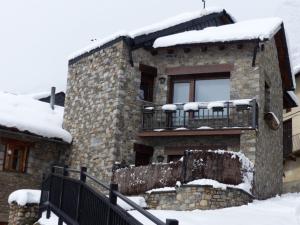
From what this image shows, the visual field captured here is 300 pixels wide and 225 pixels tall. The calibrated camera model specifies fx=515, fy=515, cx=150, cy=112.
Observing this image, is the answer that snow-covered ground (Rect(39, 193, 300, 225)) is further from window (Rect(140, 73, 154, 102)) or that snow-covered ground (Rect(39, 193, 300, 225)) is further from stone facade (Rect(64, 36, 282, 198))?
window (Rect(140, 73, 154, 102))

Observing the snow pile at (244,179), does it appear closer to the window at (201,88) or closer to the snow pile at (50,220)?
the window at (201,88)

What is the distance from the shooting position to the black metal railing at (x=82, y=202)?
6716 mm

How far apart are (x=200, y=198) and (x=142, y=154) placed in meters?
5.46

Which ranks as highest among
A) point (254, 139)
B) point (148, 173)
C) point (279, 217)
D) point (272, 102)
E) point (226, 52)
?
point (226, 52)

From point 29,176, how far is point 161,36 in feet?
23.4

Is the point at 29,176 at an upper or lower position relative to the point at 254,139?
lower

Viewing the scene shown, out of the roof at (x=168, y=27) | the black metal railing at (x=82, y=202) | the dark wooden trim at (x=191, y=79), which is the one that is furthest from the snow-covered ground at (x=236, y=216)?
the roof at (x=168, y=27)

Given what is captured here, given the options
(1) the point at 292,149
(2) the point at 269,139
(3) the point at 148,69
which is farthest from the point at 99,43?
(1) the point at 292,149

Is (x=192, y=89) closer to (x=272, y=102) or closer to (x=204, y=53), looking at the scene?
(x=204, y=53)

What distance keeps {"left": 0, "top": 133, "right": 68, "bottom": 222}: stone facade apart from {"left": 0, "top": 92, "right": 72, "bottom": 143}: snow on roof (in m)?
0.47

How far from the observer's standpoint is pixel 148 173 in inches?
602

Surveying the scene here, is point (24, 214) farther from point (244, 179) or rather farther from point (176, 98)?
point (176, 98)

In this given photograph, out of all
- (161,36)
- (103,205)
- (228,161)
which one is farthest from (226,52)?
(103,205)

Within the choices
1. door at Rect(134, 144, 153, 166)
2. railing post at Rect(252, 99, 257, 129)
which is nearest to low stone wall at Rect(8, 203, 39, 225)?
door at Rect(134, 144, 153, 166)
